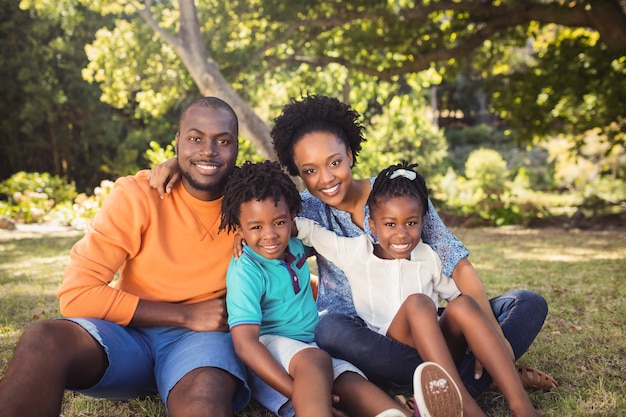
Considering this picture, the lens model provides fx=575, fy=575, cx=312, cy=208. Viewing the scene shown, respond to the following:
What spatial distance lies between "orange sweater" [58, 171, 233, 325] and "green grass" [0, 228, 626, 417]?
523 millimetres

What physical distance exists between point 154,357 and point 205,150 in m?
0.92

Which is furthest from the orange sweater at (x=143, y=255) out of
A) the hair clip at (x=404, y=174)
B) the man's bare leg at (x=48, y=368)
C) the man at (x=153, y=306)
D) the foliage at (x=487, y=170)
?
the foliage at (x=487, y=170)

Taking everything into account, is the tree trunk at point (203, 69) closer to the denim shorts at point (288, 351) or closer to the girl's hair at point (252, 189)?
the girl's hair at point (252, 189)

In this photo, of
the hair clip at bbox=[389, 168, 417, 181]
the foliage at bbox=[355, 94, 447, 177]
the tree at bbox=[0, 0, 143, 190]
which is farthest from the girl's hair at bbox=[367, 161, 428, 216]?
the tree at bbox=[0, 0, 143, 190]

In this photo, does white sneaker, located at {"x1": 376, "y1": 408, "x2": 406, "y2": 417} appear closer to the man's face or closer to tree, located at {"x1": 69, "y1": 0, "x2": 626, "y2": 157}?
the man's face

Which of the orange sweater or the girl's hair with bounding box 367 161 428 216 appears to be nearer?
the orange sweater

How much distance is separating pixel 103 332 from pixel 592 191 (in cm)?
1176

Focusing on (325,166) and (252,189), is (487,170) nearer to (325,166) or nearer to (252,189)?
(325,166)

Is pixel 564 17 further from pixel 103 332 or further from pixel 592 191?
pixel 103 332

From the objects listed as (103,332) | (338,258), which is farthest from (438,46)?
(103,332)

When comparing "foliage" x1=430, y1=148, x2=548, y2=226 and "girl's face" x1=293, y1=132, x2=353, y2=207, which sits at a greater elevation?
"girl's face" x1=293, y1=132, x2=353, y2=207

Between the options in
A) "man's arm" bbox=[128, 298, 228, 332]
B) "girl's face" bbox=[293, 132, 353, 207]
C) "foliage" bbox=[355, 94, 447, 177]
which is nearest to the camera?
"man's arm" bbox=[128, 298, 228, 332]

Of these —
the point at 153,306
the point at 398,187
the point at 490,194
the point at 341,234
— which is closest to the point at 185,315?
the point at 153,306

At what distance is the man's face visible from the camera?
8.48 ft
